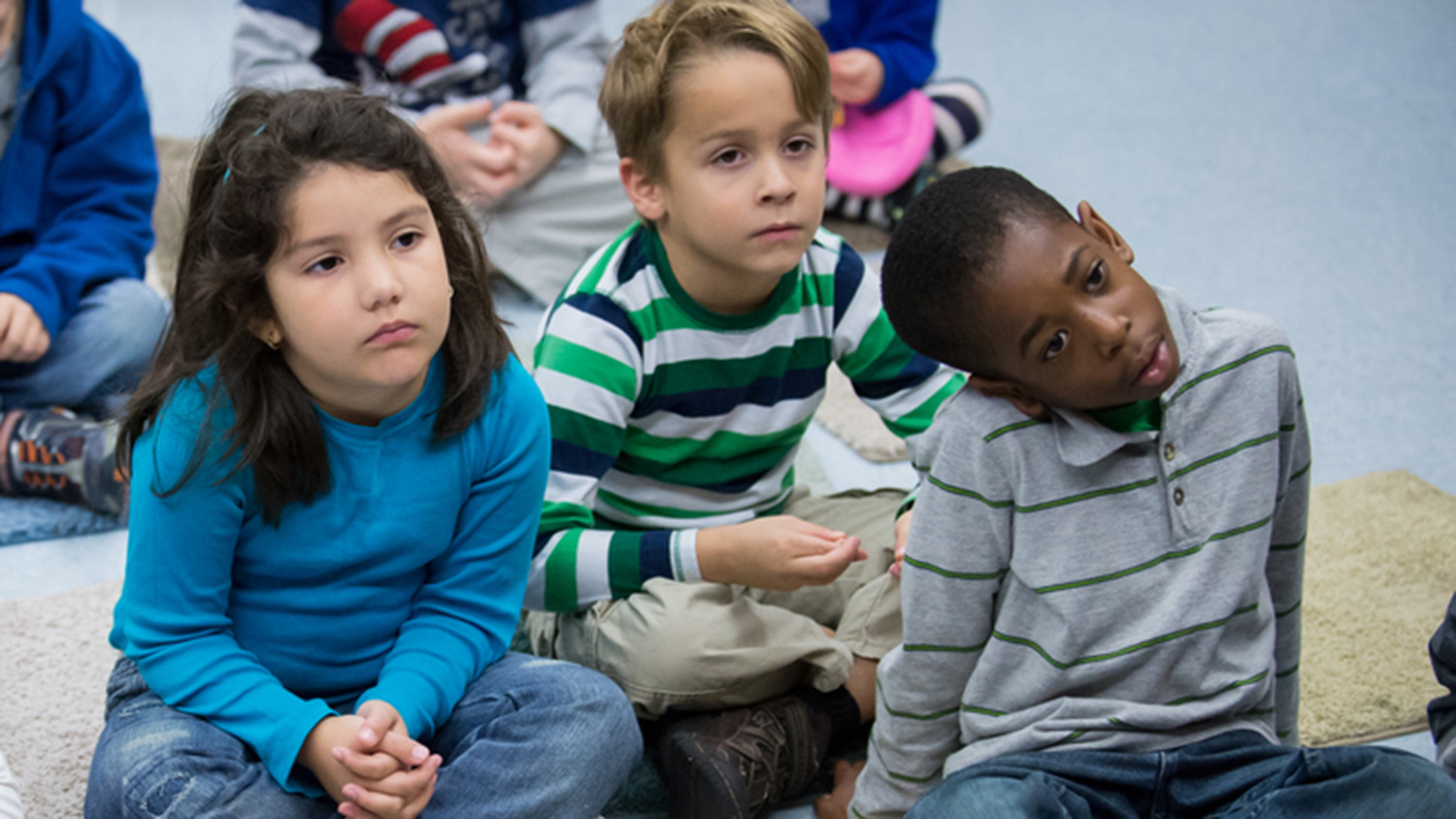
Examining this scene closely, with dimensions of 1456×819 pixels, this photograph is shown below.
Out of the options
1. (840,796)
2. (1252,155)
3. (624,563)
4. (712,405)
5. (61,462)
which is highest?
(1252,155)

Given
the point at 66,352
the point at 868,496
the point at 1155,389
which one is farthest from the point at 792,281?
the point at 66,352

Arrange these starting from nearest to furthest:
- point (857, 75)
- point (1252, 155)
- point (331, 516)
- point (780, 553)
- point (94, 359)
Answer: point (331, 516)
point (780, 553)
point (94, 359)
point (857, 75)
point (1252, 155)

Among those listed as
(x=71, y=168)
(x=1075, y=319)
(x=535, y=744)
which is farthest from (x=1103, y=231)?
(x=71, y=168)

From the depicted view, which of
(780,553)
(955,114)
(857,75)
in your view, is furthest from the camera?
(955,114)

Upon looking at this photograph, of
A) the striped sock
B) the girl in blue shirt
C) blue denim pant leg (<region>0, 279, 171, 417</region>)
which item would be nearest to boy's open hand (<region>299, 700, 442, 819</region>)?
the girl in blue shirt

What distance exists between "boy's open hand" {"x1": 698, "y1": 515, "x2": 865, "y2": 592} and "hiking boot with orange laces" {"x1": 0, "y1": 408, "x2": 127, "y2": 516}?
2.42 feet

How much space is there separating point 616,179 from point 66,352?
2.72 ft

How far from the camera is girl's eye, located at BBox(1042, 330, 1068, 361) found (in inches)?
30.8

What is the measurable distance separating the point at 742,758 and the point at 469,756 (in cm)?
22

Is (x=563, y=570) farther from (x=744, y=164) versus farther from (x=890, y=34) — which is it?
(x=890, y=34)

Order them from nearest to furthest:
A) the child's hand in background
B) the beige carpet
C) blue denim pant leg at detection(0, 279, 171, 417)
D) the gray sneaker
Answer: the gray sneaker < the beige carpet < blue denim pant leg at detection(0, 279, 171, 417) < the child's hand in background

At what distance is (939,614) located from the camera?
85 centimetres

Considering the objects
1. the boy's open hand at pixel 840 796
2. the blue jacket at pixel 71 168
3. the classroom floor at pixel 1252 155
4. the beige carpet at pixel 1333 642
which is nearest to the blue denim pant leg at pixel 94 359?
the blue jacket at pixel 71 168

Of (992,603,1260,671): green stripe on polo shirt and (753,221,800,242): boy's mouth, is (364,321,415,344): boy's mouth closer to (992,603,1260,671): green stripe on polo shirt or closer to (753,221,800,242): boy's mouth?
(753,221,800,242): boy's mouth
